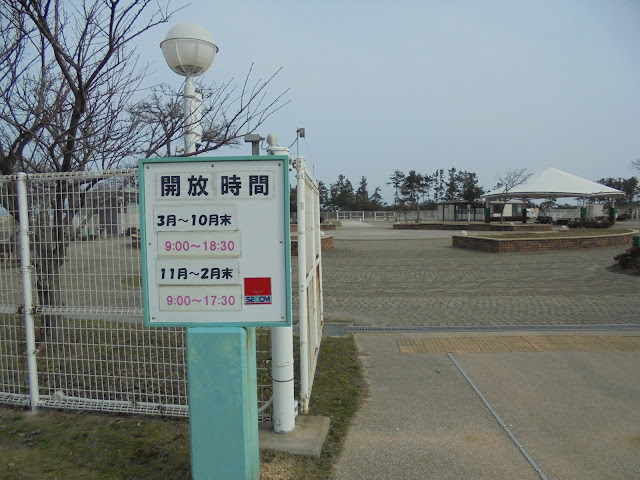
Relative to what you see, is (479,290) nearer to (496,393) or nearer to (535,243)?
(496,393)

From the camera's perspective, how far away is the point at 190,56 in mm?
3566

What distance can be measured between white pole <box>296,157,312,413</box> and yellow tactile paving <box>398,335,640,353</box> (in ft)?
6.69

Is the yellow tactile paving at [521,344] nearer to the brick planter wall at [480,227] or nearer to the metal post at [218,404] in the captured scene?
the metal post at [218,404]

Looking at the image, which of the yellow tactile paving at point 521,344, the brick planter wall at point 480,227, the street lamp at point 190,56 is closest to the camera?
the street lamp at point 190,56

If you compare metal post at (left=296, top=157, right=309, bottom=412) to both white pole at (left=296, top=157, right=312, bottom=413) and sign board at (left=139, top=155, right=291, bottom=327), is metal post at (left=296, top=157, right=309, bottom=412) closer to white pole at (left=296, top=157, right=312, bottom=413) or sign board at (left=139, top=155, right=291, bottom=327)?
white pole at (left=296, top=157, right=312, bottom=413)

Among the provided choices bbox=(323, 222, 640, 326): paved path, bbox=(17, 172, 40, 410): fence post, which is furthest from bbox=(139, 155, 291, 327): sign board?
bbox=(323, 222, 640, 326): paved path

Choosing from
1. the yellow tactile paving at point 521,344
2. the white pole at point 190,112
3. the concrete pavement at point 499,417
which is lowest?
the concrete pavement at point 499,417

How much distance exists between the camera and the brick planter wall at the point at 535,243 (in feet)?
54.5

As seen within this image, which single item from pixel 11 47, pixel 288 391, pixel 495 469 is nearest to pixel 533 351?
pixel 495 469

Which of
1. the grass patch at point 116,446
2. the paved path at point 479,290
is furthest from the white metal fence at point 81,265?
the paved path at point 479,290

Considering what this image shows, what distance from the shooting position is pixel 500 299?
864cm

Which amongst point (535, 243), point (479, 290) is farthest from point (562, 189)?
point (479, 290)

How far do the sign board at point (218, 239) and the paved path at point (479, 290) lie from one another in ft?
14.9

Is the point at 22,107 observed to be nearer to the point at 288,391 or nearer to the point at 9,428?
the point at 9,428
